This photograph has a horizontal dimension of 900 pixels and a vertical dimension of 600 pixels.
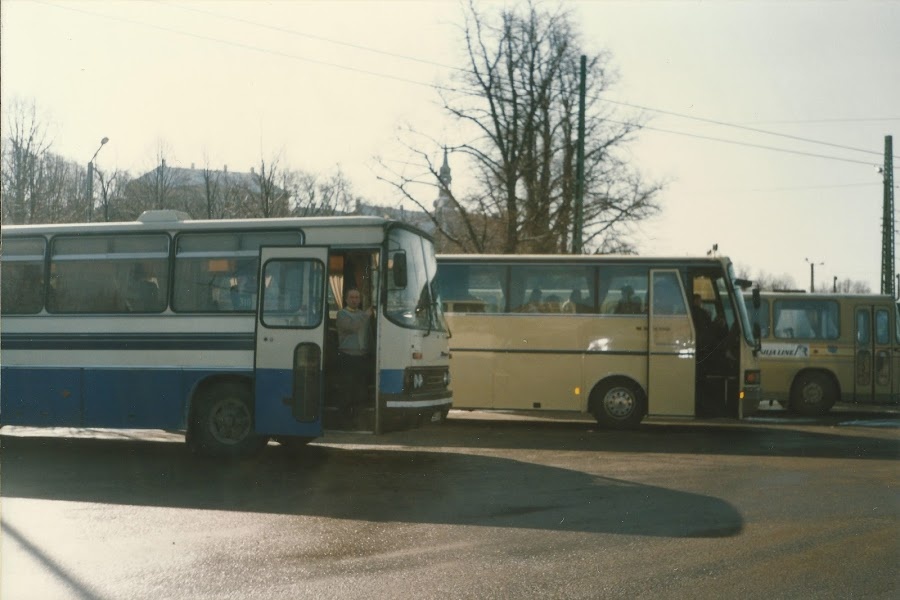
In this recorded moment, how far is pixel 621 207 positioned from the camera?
35.7 metres

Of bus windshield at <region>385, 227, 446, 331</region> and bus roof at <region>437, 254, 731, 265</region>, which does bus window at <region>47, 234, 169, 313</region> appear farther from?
bus roof at <region>437, 254, 731, 265</region>

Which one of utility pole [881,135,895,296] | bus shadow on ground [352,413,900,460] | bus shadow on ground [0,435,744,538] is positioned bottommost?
bus shadow on ground [352,413,900,460]

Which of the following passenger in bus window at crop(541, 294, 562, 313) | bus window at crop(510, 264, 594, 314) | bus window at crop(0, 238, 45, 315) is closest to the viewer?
bus window at crop(0, 238, 45, 315)

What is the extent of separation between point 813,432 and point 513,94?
19.2 metres

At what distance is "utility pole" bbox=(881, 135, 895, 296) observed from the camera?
100ft

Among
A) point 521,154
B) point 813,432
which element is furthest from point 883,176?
point 813,432

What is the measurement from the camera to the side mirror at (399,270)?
497 inches

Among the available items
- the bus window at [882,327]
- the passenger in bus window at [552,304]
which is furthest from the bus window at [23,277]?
the bus window at [882,327]

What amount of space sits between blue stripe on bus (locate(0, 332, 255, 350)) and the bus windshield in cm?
191

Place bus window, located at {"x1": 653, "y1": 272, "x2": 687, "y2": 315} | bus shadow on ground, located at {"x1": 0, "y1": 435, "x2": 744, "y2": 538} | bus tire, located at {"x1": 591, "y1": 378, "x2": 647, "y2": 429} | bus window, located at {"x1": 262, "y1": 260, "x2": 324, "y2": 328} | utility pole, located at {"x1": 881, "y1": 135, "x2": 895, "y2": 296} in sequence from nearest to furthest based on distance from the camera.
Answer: bus shadow on ground, located at {"x1": 0, "y1": 435, "x2": 744, "y2": 538}
bus window, located at {"x1": 262, "y1": 260, "x2": 324, "y2": 328}
bus window, located at {"x1": 653, "y1": 272, "x2": 687, "y2": 315}
bus tire, located at {"x1": 591, "y1": 378, "x2": 647, "y2": 429}
utility pole, located at {"x1": 881, "y1": 135, "x2": 895, "y2": 296}

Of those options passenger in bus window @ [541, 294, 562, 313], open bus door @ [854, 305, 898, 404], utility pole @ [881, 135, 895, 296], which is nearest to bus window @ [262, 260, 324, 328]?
passenger in bus window @ [541, 294, 562, 313]

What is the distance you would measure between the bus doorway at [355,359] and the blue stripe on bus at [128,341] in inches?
43.2

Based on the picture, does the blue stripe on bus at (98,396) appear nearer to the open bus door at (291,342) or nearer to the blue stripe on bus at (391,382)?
the open bus door at (291,342)

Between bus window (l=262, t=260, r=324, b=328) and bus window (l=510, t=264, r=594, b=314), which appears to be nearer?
bus window (l=262, t=260, r=324, b=328)
